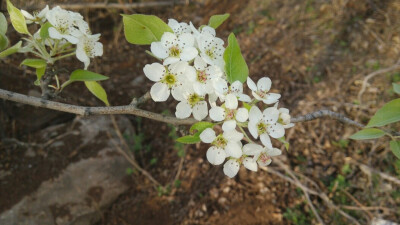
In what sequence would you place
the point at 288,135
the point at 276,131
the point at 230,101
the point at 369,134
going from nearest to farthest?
the point at 230,101, the point at 276,131, the point at 369,134, the point at 288,135

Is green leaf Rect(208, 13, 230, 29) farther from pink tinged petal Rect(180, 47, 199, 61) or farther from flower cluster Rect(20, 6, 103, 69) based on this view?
flower cluster Rect(20, 6, 103, 69)

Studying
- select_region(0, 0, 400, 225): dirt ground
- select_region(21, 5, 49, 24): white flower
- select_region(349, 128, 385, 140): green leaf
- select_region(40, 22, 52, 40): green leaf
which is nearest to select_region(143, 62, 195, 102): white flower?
select_region(40, 22, 52, 40): green leaf

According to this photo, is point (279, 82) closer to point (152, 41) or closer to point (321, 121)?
point (321, 121)

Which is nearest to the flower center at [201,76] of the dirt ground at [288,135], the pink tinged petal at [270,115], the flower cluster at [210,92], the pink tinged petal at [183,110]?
the flower cluster at [210,92]

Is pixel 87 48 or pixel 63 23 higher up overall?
pixel 63 23

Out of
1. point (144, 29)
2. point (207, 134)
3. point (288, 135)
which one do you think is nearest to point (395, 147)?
point (207, 134)

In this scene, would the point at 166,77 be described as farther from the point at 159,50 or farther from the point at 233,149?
the point at 233,149

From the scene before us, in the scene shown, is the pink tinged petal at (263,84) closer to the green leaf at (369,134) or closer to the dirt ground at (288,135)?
the green leaf at (369,134)

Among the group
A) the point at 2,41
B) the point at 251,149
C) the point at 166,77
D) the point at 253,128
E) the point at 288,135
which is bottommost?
the point at 288,135
